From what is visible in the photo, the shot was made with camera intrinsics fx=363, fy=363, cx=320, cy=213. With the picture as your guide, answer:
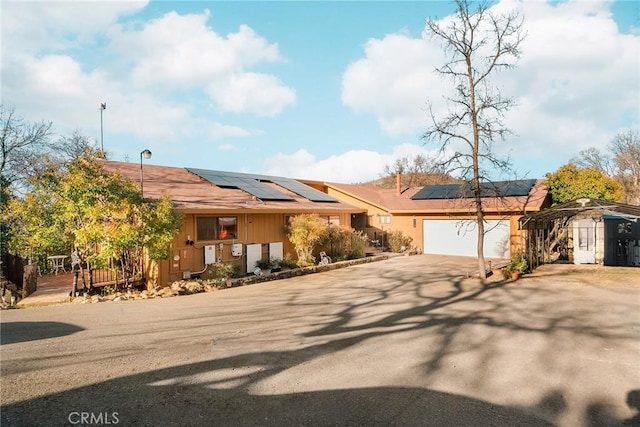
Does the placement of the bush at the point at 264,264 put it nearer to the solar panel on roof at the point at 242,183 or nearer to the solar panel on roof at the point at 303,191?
the solar panel on roof at the point at 242,183

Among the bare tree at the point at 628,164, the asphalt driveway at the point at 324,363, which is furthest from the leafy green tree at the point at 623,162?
the asphalt driveway at the point at 324,363

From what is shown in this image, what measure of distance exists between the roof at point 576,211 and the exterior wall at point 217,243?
11.1 m

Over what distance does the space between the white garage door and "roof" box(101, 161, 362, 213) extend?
574cm

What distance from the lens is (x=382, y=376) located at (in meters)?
5.09

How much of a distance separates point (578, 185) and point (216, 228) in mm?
20069

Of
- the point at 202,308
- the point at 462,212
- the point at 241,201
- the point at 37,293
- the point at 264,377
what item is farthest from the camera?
the point at 462,212

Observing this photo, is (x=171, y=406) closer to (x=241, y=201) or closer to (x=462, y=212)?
(x=241, y=201)

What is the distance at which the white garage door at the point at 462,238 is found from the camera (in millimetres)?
20359

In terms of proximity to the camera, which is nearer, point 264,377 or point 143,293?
point 264,377

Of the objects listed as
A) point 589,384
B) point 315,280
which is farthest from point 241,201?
point 589,384

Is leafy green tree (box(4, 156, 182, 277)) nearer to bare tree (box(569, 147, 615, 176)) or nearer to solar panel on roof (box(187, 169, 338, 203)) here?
solar panel on roof (box(187, 169, 338, 203))

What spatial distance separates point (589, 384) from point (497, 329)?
Answer: 95.4 inches

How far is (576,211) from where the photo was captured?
16594 mm

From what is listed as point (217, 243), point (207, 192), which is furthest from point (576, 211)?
point (207, 192)
